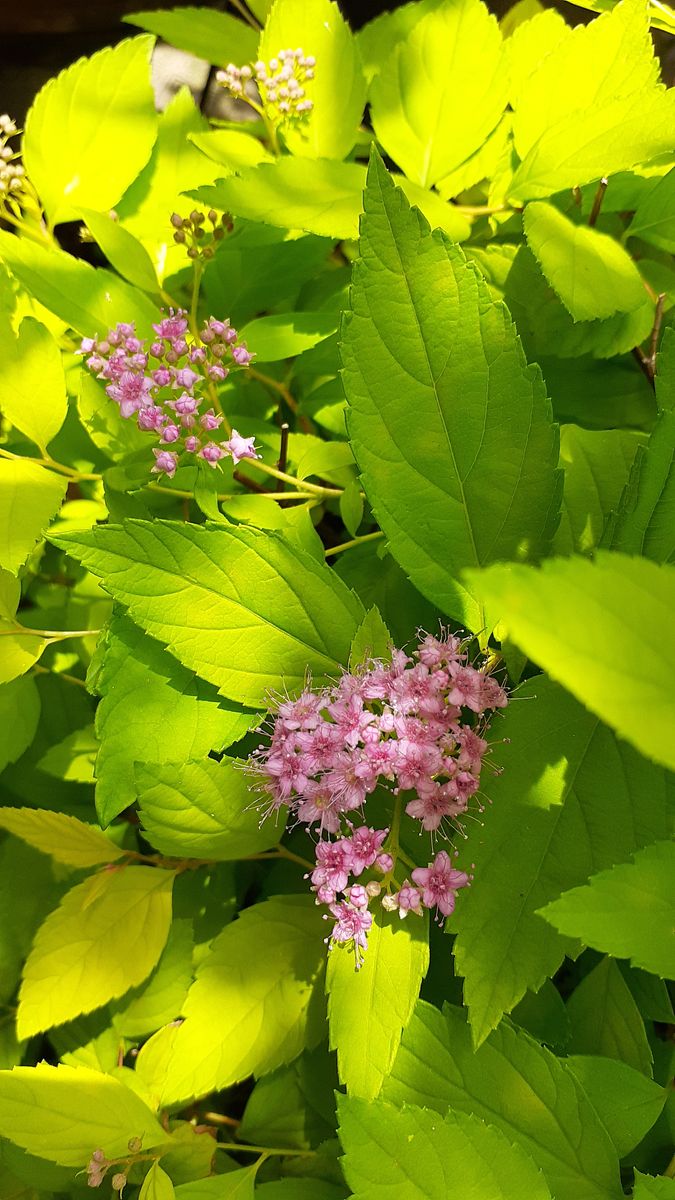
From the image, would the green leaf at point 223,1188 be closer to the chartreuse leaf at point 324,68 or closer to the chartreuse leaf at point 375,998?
the chartreuse leaf at point 375,998

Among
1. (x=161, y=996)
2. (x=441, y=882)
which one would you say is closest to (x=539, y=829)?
(x=441, y=882)

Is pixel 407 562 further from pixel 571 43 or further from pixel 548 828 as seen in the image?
pixel 571 43

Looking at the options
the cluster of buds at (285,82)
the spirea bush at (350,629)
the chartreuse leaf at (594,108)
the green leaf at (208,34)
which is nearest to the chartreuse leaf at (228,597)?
the spirea bush at (350,629)

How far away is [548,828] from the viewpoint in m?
0.65

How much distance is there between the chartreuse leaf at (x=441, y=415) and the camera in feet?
2.16

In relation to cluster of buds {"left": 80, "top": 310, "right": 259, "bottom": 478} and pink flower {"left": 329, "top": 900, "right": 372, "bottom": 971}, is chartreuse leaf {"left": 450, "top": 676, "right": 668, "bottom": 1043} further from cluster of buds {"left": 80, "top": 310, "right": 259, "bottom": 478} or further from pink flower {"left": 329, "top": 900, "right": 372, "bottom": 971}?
Answer: cluster of buds {"left": 80, "top": 310, "right": 259, "bottom": 478}

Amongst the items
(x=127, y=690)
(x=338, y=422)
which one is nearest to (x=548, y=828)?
(x=127, y=690)

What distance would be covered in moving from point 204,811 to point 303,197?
628 mm

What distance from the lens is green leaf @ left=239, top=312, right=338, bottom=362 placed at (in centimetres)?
98

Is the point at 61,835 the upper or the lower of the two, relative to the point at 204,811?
lower

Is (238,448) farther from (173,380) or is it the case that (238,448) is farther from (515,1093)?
(515,1093)

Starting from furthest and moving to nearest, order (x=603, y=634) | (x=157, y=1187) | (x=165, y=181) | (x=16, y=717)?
(x=165, y=181) < (x=16, y=717) < (x=157, y=1187) < (x=603, y=634)

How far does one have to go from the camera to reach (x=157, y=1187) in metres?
0.77

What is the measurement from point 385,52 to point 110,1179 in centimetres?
140
